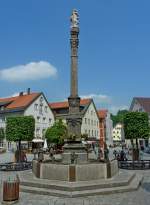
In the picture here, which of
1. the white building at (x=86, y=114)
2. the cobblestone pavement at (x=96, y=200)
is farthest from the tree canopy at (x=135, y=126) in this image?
the white building at (x=86, y=114)

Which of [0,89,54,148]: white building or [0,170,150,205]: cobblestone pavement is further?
[0,89,54,148]: white building

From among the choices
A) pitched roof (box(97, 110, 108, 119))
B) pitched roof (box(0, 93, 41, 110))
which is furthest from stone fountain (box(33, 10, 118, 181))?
pitched roof (box(97, 110, 108, 119))

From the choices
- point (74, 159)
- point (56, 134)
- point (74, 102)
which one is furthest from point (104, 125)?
point (74, 159)

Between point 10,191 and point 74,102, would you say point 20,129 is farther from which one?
point 10,191

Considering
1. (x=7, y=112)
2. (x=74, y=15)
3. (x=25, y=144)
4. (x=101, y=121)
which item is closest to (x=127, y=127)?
(x=74, y=15)

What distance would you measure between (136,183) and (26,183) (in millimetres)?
5386

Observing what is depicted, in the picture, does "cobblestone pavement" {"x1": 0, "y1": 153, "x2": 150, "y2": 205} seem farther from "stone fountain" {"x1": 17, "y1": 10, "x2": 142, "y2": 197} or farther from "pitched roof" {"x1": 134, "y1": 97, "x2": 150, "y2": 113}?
"pitched roof" {"x1": 134, "y1": 97, "x2": 150, "y2": 113}

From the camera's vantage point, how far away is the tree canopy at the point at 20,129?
40.5 m

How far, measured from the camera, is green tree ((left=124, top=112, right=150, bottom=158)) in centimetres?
3772

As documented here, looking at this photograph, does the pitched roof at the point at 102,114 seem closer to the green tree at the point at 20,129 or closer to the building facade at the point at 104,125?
the building facade at the point at 104,125

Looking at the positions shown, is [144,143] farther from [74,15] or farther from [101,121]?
[74,15]

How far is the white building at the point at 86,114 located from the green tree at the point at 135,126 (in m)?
37.0

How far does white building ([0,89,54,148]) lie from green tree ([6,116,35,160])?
22368 mm

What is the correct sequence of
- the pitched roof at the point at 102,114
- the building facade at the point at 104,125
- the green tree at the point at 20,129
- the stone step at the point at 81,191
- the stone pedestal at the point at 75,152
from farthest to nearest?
the pitched roof at the point at 102,114
the building facade at the point at 104,125
the green tree at the point at 20,129
the stone pedestal at the point at 75,152
the stone step at the point at 81,191
